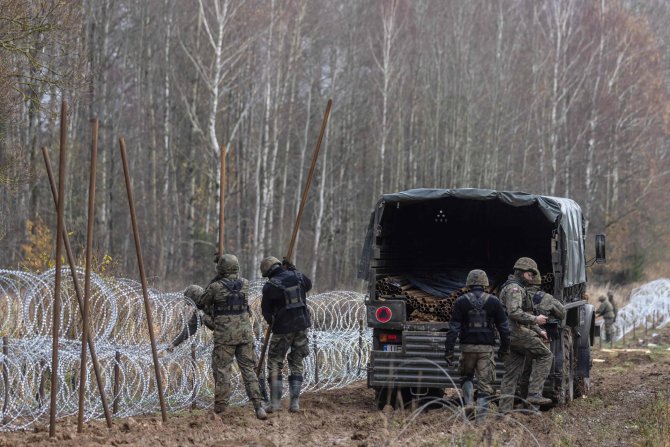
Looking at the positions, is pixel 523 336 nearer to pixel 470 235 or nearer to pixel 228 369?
pixel 470 235

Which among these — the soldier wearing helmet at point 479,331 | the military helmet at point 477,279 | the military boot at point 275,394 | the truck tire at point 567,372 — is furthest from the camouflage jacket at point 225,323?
the truck tire at point 567,372

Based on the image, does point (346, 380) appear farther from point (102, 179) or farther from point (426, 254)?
point (102, 179)

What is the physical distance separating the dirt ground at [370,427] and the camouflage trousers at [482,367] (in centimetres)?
36

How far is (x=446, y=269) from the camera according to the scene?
14688 mm

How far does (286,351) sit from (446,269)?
3223 mm

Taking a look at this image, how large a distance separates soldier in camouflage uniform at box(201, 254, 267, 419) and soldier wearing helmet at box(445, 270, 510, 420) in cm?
211

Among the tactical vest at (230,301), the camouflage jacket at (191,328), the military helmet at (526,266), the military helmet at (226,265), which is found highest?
the military helmet at (526,266)

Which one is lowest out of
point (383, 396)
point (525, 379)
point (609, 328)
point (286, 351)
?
point (383, 396)

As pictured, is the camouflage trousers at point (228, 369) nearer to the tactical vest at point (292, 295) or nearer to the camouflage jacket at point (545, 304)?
the tactical vest at point (292, 295)

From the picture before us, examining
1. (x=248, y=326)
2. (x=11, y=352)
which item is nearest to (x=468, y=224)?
(x=248, y=326)

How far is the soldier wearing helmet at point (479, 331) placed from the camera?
11.2m

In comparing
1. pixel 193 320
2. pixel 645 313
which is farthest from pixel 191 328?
pixel 645 313

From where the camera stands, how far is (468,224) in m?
14.8

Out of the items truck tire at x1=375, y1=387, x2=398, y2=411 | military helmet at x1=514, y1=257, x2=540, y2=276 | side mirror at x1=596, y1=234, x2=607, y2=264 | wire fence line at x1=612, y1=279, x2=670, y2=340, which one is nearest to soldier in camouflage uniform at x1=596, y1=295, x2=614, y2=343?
wire fence line at x1=612, y1=279, x2=670, y2=340
